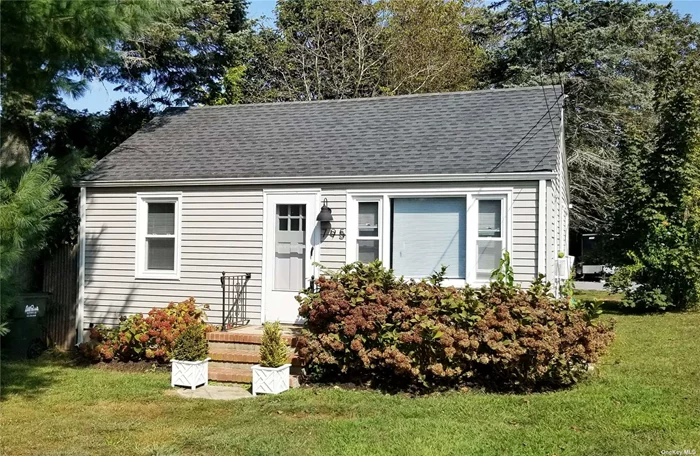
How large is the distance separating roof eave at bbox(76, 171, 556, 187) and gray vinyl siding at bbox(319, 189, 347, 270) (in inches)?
9.5

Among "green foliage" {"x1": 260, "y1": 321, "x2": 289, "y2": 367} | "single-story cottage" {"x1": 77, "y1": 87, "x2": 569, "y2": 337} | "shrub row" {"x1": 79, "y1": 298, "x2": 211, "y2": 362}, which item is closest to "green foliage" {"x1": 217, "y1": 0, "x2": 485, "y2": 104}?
"single-story cottage" {"x1": 77, "y1": 87, "x2": 569, "y2": 337}

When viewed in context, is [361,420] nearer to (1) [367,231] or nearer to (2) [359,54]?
(1) [367,231]

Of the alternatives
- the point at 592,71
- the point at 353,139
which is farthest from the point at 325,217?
the point at 592,71

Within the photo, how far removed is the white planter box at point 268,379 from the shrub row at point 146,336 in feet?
6.50

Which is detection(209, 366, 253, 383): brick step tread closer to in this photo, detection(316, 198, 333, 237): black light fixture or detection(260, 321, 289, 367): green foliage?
detection(260, 321, 289, 367): green foliage

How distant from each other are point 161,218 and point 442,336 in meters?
6.07

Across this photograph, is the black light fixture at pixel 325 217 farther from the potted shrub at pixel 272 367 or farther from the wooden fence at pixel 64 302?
the wooden fence at pixel 64 302

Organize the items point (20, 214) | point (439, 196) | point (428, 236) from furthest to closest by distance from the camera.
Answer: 1. point (428, 236)
2. point (439, 196)
3. point (20, 214)

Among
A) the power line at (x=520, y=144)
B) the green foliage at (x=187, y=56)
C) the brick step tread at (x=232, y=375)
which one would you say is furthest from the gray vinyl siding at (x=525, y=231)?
the green foliage at (x=187, y=56)

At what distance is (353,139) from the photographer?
1105cm

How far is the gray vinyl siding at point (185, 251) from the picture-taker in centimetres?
1036

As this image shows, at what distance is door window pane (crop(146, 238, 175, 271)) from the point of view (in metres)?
10.9

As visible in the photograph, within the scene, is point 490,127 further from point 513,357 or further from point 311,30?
point 311,30

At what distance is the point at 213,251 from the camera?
34.6ft
